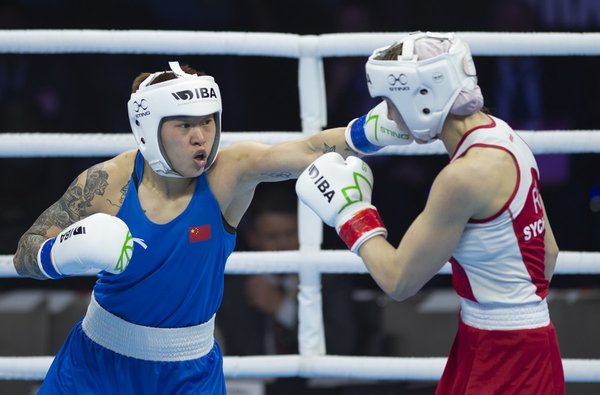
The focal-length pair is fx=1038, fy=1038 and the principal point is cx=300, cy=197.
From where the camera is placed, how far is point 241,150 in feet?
9.96

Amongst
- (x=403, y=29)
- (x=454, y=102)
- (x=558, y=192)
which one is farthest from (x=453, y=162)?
(x=403, y=29)

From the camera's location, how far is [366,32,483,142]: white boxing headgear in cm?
255

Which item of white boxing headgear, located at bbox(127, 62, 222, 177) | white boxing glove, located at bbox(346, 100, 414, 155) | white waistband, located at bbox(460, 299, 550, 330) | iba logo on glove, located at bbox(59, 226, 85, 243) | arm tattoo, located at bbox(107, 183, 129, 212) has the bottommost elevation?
white waistband, located at bbox(460, 299, 550, 330)

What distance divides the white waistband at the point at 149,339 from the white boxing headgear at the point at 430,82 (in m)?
0.90

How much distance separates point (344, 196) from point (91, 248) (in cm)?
68

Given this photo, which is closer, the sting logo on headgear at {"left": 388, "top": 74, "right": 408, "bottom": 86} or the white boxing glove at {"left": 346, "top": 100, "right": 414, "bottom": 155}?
the sting logo on headgear at {"left": 388, "top": 74, "right": 408, "bottom": 86}

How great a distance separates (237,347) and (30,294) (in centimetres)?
102

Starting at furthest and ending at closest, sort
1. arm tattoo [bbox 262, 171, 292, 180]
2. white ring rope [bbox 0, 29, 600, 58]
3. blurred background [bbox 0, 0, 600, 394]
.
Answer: blurred background [bbox 0, 0, 600, 394] < white ring rope [bbox 0, 29, 600, 58] < arm tattoo [bbox 262, 171, 292, 180]

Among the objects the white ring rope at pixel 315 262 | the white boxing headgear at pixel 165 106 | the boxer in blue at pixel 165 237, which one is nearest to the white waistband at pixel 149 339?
the boxer in blue at pixel 165 237

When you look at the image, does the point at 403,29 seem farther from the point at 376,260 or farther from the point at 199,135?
the point at 376,260

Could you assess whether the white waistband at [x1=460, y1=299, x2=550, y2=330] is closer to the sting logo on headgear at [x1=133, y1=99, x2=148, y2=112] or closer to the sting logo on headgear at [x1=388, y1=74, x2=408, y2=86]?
the sting logo on headgear at [x1=388, y1=74, x2=408, y2=86]

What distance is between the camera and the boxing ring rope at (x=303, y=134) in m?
3.55

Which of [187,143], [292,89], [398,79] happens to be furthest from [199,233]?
[292,89]

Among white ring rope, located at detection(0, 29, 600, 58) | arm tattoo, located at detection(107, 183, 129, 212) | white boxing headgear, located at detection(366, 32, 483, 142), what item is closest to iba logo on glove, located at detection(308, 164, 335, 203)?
white boxing headgear, located at detection(366, 32, 483, 142)
